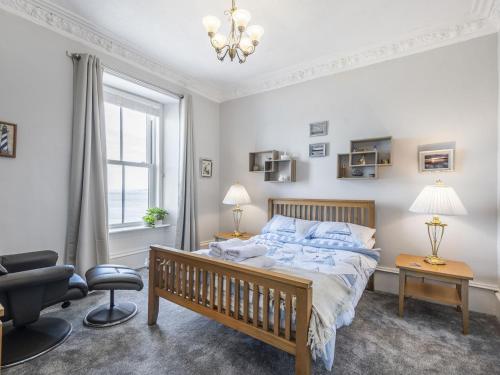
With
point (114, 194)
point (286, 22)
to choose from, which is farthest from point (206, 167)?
point (286, 22)

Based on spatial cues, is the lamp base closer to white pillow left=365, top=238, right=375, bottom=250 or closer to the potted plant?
white pillow left=365, top=238, right=375, bottom=250

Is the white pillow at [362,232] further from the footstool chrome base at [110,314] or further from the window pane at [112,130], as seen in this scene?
the window pane at [112,130]

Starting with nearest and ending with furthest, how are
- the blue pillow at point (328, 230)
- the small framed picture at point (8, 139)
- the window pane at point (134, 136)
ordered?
1. the small framed picture at point (8, 139)
2. the blue pillow at point (328, 230)
3. the window pane at point (134, 136)

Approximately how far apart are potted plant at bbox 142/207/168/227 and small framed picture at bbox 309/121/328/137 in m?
2.58

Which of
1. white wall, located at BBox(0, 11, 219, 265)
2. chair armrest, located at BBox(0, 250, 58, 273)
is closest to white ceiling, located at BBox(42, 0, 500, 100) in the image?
white wall, located at BBox(0, 11, 219, 265)

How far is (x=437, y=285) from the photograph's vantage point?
9.17 feet

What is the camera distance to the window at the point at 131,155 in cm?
368

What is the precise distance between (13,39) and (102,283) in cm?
249

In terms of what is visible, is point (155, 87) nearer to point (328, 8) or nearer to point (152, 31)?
point (152, 31)

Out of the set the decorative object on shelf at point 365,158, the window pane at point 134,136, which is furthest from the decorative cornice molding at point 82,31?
the decorative object on shelf at point 365,158

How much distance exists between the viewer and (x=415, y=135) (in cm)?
304

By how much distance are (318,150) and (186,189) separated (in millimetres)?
2094

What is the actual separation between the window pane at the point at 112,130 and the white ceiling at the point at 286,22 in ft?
3.00

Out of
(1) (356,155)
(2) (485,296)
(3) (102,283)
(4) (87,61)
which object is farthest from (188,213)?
(2) (485,296)
